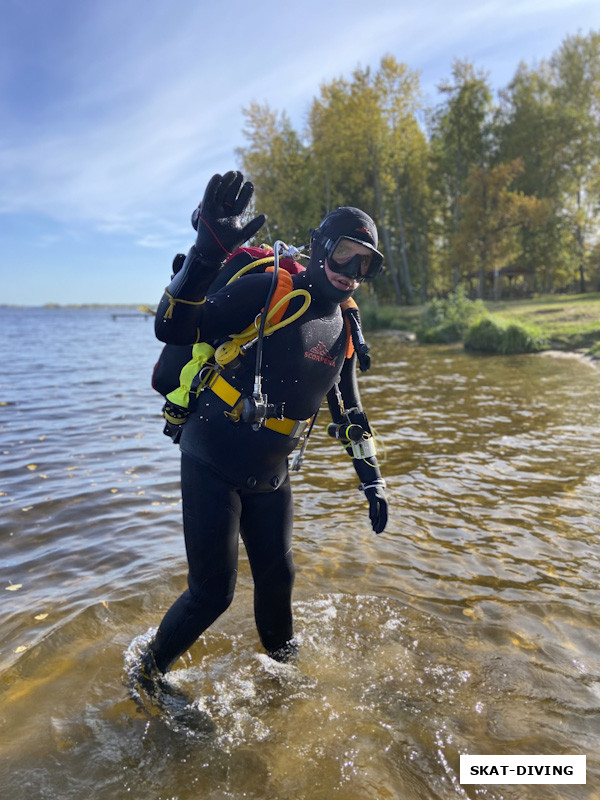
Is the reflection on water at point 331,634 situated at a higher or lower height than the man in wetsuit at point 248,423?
lower

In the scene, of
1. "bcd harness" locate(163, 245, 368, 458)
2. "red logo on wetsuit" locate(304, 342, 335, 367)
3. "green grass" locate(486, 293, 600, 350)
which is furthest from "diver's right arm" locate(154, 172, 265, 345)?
"green grass" locate(486, 293, 600, 350)

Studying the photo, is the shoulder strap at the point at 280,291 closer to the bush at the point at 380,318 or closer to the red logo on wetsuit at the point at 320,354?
the red logo on wetsuit at the point at 320,354

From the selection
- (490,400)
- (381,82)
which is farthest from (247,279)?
(381,82)

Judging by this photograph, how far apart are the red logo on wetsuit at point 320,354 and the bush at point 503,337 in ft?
59.2

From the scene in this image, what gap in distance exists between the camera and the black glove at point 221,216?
2363 millimetres

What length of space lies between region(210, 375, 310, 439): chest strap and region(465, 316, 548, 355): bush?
59.7ft

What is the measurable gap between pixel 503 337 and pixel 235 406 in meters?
18.9

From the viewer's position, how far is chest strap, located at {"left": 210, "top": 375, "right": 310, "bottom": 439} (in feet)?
8.87

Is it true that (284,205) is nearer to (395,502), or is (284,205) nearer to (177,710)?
(395,502)

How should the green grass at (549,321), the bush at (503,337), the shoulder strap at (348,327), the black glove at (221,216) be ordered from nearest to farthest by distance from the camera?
1. the black glove at (221,216)
2. the shoulder strap at (348,327)
3. the green grass at (549,321)
4. the bush at (503,337)

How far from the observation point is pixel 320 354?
2.81m

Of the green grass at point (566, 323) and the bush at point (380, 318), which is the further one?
the bush at point (380, 318)

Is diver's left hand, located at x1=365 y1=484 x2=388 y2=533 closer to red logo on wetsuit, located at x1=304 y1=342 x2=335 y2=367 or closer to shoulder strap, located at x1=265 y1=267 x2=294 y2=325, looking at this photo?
red logo on wetsuit, located at x1=304 y1=342 x2=335 y2=367

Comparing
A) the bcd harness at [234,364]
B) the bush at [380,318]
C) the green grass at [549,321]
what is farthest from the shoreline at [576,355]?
the bcd harness at [234,364]
